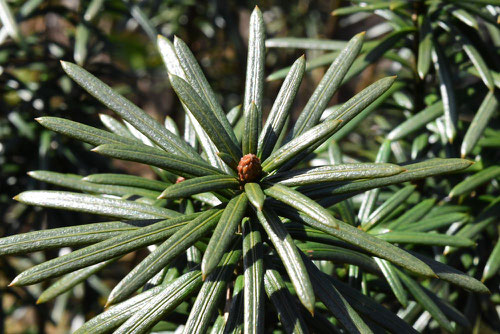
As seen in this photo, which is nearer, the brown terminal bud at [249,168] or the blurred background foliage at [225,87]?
the brown terminal bud at [249,168]

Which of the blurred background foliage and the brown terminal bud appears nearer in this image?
the brown terminal bud

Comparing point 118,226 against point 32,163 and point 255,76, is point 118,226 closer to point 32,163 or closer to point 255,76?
point 255,76

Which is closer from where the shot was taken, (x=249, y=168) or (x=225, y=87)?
(x=249, y=168)

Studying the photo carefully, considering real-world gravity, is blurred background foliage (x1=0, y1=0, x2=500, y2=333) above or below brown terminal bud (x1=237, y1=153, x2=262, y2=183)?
above

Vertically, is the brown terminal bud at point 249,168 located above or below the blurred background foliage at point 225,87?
below

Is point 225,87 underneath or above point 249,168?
above
